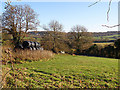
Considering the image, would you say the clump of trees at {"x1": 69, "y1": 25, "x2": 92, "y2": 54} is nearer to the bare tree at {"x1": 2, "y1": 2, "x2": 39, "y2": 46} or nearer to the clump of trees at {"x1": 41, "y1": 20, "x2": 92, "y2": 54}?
the clump of trees at {"x1": 41, "y1": 20, "x2": 92, "y2": 54}

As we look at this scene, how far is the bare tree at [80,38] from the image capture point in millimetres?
29297

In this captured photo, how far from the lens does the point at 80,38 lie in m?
30.1

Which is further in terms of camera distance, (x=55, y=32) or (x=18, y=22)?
(x=55, y=32)

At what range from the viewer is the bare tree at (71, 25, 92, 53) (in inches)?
1153

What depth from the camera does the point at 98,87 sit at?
16.0ft

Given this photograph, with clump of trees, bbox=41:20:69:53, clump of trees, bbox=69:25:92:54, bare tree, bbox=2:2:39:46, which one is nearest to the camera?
bare tree, bbox=2:2:39:46

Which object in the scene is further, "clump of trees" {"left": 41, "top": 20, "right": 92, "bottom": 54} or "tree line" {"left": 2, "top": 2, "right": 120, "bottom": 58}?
"clump of trees" {"left": 41, "top": 20, "right": 92, "bottom": 54}

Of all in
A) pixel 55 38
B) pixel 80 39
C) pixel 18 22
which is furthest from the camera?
pixel 80 39

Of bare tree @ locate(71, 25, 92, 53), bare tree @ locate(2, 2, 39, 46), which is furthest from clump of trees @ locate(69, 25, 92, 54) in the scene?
bare tree @ locate(2, 2, 39, 46)

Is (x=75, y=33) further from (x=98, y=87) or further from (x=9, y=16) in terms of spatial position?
(x=98, y=87)

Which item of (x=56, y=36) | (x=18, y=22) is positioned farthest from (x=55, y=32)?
(x=18, y=22)

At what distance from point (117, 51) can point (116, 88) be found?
22.9 m

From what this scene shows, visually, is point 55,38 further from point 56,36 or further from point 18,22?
point 18,22

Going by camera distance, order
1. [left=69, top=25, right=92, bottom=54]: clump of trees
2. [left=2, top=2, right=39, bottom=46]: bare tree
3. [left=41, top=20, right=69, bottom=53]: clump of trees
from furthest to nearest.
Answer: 1. [left=69, top=25, right=92, bottom=54]: clump of trees
2. [left=41, top=20, right=69, bottom=53]: clump of trees
3. [left=2, top=2, right=39, bottom=46]: bare tree
